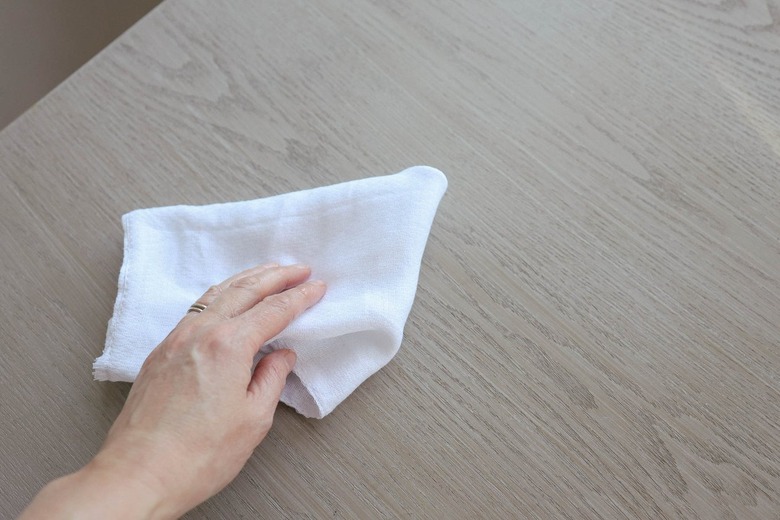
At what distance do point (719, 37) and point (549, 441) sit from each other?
1.66ft

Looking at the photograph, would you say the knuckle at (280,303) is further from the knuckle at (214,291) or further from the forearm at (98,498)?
the forearm at (98,498)

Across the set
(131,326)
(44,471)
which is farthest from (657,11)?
(44,471)

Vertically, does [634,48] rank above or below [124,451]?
above

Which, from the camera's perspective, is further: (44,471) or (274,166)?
(274,166)

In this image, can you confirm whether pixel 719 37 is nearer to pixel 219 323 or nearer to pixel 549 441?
pixel 549 441

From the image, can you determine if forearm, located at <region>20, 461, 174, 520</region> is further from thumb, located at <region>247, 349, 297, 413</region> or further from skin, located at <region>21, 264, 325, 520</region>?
thumb, located at <region>247, 349, 297, 413</region>

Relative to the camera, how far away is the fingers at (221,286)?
2.09 ft

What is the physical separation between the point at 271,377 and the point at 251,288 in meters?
0.09

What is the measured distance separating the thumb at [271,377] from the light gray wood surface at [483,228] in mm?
40

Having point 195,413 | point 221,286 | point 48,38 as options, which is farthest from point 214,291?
point 48,38

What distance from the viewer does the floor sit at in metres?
1.38

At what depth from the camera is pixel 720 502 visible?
1.91ft

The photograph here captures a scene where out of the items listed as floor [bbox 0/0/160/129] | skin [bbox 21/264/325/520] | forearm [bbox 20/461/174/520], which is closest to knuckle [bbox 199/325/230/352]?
skin [bbox 21/264/325/520]

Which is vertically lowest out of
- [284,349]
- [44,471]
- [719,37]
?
[44,471]
